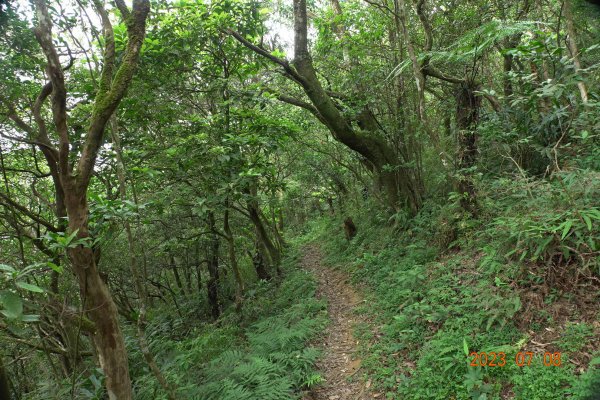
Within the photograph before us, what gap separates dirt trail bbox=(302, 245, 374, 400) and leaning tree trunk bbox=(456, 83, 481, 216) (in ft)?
11.2

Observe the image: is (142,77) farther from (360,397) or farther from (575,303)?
(575,303)

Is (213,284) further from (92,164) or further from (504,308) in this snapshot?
(504,308)

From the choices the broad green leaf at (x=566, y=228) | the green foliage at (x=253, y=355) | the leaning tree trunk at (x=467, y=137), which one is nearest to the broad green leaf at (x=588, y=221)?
the broad green leaf at (x=566, y=228)

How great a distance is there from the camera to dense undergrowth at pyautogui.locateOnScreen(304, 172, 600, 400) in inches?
143

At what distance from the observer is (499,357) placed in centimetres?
390

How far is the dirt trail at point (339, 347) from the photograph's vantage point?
517cm

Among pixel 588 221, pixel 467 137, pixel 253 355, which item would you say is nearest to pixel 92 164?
pixel 253 355

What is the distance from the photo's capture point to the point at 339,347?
6496 mm

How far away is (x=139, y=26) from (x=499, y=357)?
5499 millimetres

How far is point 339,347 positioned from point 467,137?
4.72m

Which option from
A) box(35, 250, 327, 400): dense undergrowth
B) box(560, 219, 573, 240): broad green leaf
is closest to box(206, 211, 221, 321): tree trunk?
box(35, 250, 327, 400): dense undergrowth

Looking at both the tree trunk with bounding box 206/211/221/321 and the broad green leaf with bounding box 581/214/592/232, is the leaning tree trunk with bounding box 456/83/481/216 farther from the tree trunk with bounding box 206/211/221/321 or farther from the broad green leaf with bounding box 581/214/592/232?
the tree trunk with bounding box 206/211/221/321

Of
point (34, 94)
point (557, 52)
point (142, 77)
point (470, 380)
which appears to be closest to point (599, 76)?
point (557, 52)
